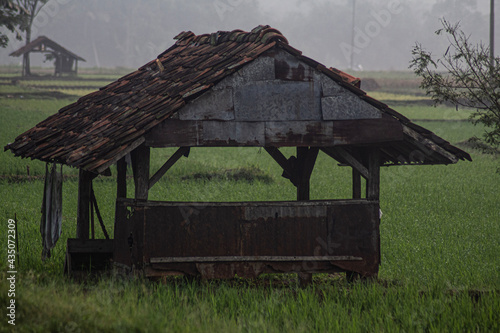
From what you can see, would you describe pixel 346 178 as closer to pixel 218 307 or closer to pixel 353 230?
pixel 353 230

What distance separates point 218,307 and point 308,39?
143 m

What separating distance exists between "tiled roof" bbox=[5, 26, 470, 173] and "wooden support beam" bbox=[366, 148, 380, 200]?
29.5 inches

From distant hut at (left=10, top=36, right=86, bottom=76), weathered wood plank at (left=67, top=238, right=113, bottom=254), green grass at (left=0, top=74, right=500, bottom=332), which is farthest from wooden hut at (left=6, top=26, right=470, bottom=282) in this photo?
distant hut at (left=10, top=36, right=86, bottom=76)

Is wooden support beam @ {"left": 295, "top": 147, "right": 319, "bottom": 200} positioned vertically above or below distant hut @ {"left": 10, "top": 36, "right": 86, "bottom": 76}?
below

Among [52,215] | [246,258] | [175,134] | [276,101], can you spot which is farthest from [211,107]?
[52,215]

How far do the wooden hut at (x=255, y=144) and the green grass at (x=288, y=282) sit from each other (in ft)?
1.45

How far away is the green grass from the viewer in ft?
22.4

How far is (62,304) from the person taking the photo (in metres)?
6.64

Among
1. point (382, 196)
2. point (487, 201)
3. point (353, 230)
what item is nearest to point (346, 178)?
point (382, 196)

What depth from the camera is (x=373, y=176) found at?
9.34m
